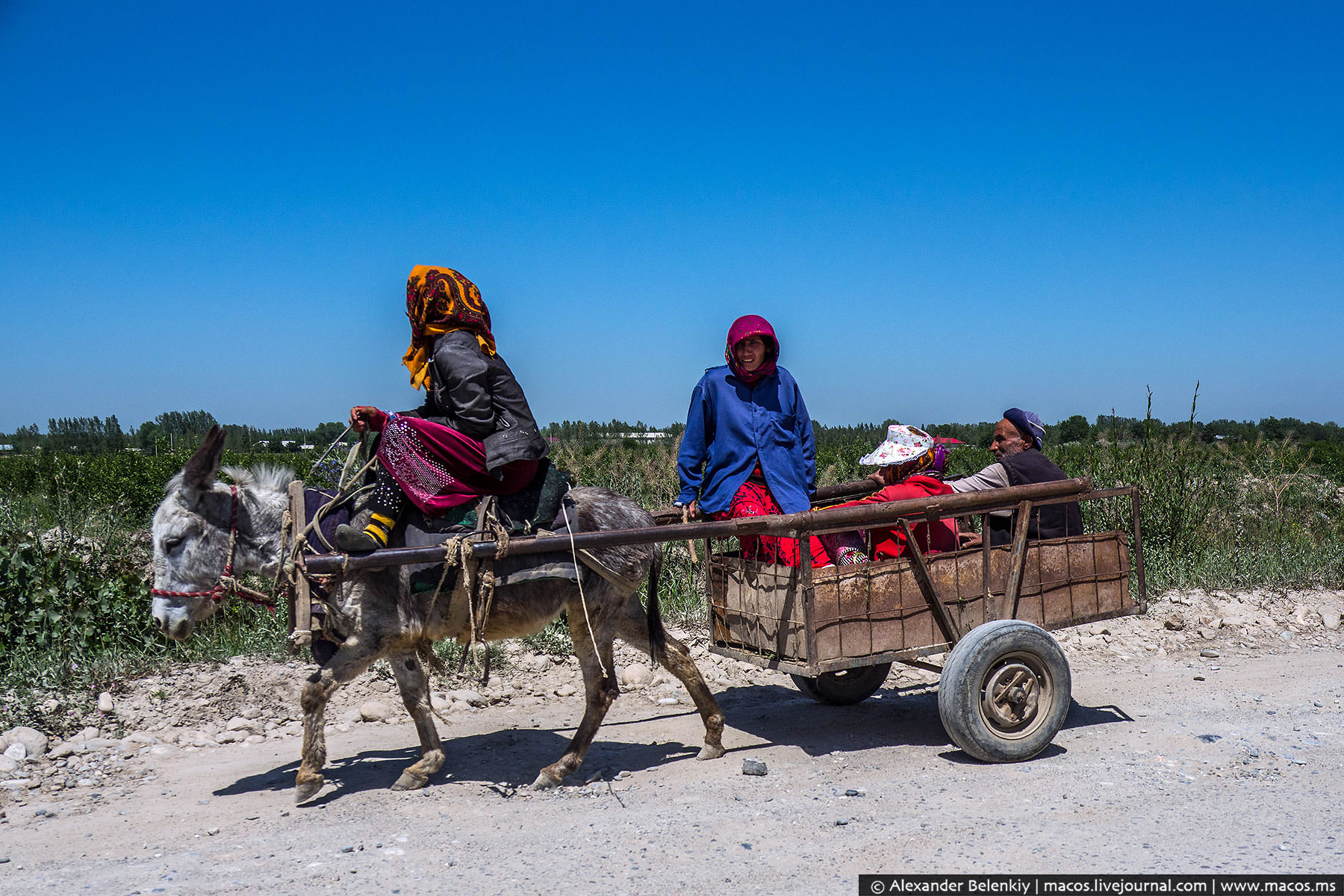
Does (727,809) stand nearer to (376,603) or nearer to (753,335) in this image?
(376,603)

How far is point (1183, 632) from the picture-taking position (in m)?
7.85

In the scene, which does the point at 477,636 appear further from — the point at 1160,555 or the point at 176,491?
the point at 1160,555

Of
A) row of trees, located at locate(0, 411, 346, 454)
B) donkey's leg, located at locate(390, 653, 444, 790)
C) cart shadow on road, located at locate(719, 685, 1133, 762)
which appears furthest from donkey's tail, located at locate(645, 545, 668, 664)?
row of trees, located at locate(0, 411, 346, 454)

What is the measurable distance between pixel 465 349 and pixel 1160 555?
25.8 feet

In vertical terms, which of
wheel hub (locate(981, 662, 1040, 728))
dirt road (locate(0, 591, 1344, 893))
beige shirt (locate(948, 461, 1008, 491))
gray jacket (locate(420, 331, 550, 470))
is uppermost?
gray jacket (locate(420, 331, 550, 470))

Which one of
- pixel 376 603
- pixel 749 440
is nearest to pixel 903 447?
pixel 749 440

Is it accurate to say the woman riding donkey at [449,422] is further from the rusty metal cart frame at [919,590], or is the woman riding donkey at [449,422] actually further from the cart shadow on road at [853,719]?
the cart shadow on road at [853,719]

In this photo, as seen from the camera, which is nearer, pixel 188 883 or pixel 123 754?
pixel 188 883

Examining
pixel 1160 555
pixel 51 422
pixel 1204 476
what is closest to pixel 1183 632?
pixel 1160 555

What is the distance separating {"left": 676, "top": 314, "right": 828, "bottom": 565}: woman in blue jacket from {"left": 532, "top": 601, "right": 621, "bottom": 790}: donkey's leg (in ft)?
3.10

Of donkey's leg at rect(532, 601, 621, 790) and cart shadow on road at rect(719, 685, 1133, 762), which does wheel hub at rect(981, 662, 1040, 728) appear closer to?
cart shadow on road at rect(719, 685, 1133, 762)

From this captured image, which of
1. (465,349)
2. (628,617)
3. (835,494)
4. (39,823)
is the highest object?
(465,349)

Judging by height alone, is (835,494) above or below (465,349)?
below

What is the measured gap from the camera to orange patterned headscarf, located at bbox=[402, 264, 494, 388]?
460cm
